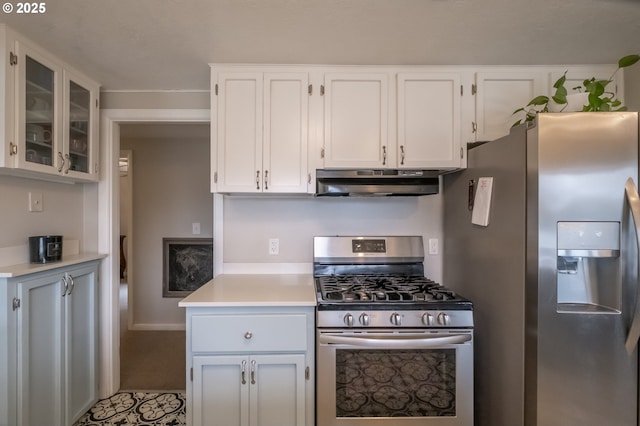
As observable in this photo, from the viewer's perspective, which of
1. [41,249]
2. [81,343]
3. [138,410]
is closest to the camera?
[41,249]

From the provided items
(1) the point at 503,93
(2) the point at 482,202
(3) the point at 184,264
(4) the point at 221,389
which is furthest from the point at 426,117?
(3) the point at 184,264

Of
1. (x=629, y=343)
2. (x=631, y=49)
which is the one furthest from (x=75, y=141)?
(x=631, y=49)

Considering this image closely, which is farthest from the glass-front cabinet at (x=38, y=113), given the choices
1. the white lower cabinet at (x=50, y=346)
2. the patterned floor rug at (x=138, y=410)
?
the patterned floor rug at (x=138, y=410)

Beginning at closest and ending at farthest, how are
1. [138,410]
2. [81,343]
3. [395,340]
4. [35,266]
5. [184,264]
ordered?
[395,340]
[35,266]
[81,343]
[138,410]
[184,264]

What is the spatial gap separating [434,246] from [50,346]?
2491 millimetres

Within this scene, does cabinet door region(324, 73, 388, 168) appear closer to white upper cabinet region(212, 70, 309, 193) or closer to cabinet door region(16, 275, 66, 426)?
white upper cabinet region(212, 70, 309, 193)

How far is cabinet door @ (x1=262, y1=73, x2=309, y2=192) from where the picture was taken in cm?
193

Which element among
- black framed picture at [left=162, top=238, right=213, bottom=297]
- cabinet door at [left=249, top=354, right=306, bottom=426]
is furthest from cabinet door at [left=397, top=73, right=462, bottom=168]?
black framed picture at [left=162, top=238, right=213, bottom=297]

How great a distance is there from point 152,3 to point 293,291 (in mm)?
1553

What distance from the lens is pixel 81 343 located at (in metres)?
2.06

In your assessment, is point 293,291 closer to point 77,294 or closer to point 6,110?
point 77,294

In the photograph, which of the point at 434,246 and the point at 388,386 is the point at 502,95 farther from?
the point at 388,386

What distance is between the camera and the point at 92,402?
85.7 inches

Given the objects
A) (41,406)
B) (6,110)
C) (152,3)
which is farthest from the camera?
(41,406)
